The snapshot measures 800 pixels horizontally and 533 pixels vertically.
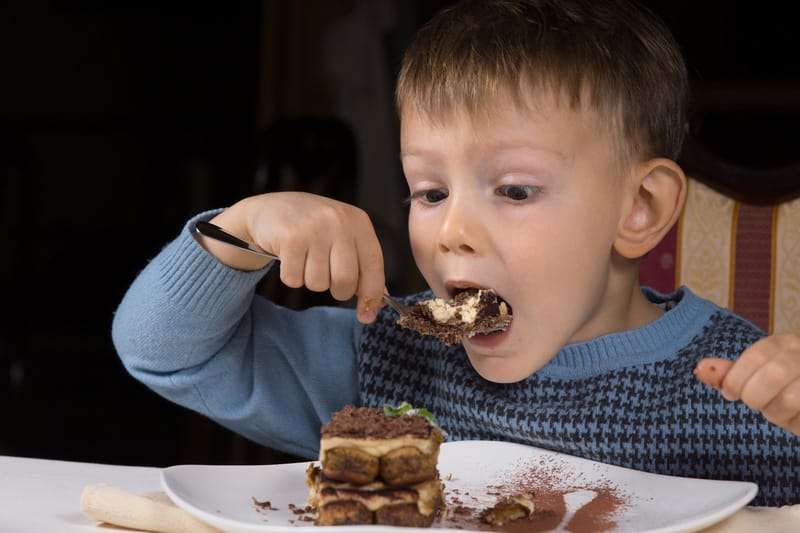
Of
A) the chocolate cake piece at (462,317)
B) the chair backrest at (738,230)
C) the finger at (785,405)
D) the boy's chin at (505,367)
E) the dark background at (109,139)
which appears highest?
the dark background at (109,139)

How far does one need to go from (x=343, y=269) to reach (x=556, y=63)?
336 mm

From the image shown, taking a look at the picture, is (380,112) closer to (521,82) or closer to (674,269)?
(674,269)

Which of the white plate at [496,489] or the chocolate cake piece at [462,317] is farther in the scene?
the chocolate cake piece at [462,317]

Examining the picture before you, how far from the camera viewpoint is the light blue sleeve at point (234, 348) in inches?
53.1

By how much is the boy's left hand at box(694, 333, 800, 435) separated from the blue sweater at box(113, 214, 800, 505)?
0.29m

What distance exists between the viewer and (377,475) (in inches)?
36.7

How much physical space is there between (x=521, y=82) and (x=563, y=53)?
0.20ft

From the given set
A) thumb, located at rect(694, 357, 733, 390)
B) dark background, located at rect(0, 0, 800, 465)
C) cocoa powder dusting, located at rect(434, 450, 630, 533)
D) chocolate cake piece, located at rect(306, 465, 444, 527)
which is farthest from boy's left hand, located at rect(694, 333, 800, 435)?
dark background, located at rect(0, 0, 800, 465)

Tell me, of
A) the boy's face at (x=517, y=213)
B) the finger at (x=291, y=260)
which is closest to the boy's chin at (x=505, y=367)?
the boy's face at (x=517, y=213)

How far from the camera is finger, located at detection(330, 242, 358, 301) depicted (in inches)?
47.9

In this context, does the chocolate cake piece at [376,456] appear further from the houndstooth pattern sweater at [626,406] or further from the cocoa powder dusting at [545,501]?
the houndstooth pattern sweater at [626,406]

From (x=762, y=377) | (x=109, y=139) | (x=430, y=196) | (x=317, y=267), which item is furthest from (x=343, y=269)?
(x=109, y=139)

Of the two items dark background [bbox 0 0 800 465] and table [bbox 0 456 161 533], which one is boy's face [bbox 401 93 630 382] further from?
dark background [bbox 0 0 800 465]

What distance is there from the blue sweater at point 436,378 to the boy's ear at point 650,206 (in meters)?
0.11
